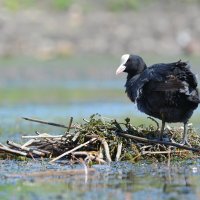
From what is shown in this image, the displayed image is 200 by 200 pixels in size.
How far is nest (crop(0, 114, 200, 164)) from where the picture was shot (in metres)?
12.4

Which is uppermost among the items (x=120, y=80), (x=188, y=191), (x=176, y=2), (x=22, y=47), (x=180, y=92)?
(x=176, y=2)

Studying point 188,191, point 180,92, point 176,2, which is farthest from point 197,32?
point 188,191

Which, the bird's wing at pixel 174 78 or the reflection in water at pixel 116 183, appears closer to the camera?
the reflection in water at pixel 116 183

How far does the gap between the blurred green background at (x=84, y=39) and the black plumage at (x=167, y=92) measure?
13375mm

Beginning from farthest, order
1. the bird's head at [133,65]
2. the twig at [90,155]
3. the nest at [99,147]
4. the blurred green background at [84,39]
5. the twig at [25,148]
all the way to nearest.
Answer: the blurred green background at [84,39] < the bird's head at [133,65] < the twig at [25,148] < the nest at [99,147] < the twig at [90,155]

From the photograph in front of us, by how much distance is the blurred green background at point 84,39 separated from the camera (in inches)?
1141

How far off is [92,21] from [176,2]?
3.45 metres

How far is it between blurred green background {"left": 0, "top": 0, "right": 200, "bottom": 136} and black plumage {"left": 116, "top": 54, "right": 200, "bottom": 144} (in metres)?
13.4

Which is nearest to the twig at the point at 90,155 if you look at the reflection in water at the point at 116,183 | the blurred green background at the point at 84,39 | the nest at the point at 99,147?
the nest at the point at 99,147

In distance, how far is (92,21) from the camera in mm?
34469

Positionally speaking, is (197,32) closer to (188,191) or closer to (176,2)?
(176,2)

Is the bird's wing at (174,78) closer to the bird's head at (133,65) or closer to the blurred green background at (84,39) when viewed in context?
the bird's head at (133,65)

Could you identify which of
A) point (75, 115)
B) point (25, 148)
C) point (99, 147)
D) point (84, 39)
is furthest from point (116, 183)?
point (84, 39)

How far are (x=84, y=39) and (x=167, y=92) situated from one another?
69.6ft
